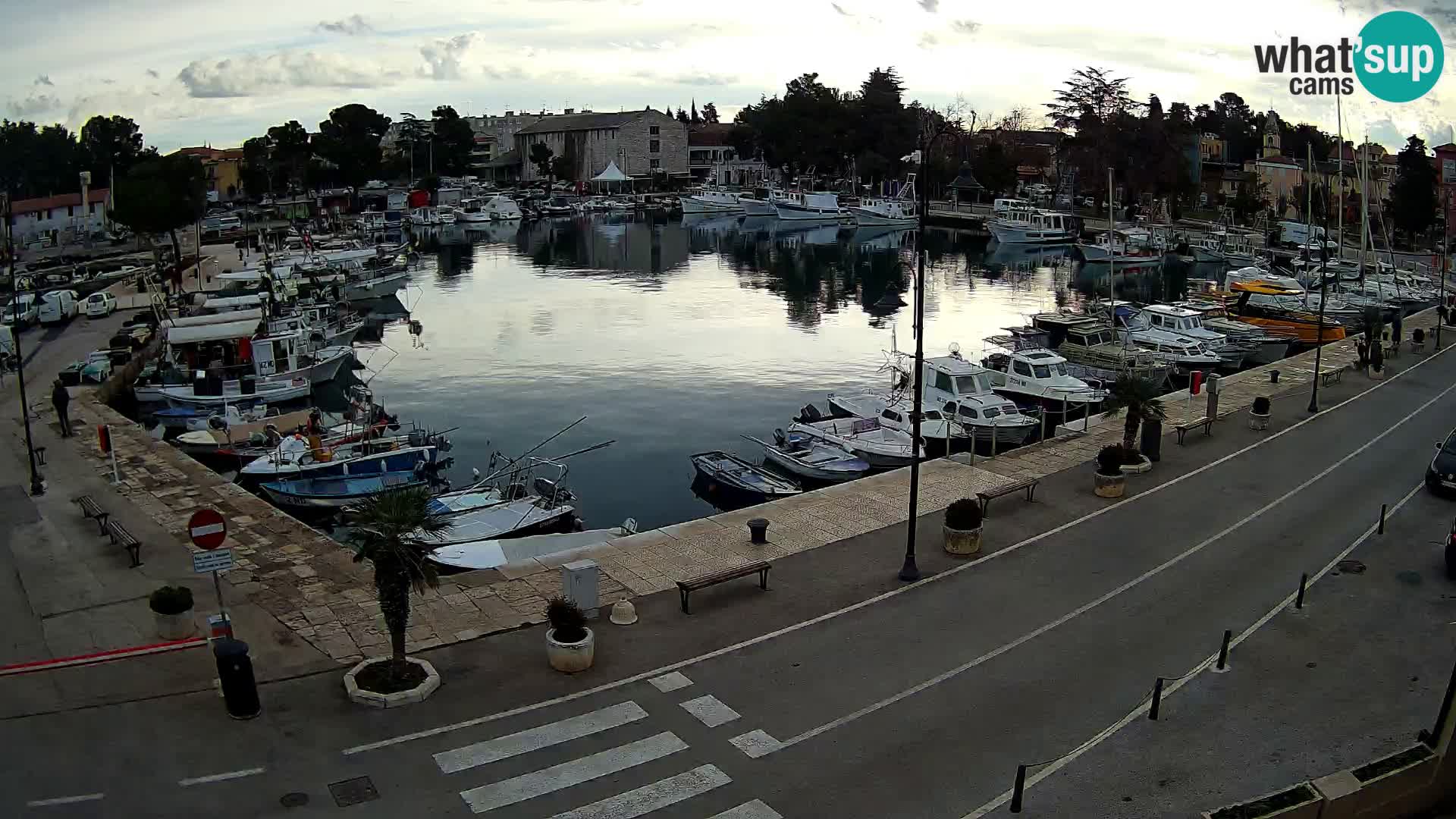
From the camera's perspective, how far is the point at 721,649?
682 inches

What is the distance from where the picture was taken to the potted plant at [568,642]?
642 inches

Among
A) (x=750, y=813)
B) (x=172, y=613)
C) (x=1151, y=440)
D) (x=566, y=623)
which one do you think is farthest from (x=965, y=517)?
(x=172, y=613)

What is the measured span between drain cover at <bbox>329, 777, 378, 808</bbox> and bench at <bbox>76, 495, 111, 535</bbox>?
12.8m

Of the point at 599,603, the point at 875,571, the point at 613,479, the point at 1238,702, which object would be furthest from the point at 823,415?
the point at 1238,702

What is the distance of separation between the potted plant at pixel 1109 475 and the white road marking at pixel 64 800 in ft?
66.1

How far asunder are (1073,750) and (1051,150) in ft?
524

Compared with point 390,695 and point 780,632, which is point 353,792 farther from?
point 780,632

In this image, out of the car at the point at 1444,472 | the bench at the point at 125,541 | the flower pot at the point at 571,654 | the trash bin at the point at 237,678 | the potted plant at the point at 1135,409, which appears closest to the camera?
the trash bin at the point at 237,678

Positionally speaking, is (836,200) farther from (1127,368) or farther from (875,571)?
(875,571)

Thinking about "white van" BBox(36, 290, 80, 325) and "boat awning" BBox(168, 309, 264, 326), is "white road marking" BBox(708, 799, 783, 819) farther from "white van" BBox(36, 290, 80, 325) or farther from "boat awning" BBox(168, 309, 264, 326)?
"white van" BBox(36, 290, 80, 325)

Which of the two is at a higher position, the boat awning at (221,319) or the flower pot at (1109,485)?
the boat awning at (221,319)

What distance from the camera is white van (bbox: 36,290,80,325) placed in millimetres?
56906

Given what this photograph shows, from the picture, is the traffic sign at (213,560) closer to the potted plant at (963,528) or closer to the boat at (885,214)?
the potted plant at (963,528)

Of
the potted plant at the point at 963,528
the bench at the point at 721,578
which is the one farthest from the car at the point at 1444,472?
the bench at the point at 721,578
